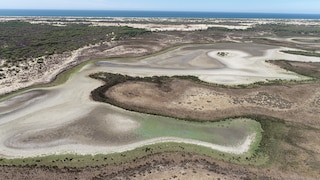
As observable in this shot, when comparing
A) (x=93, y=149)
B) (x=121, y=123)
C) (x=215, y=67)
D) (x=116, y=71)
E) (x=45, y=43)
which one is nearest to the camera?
(x=93, y=149)

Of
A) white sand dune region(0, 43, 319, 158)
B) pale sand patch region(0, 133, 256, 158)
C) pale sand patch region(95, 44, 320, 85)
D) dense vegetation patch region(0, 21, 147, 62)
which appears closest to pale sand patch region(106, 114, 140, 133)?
white sand dune region(0, 43, 319, 158)

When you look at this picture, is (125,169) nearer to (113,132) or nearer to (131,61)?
(113,132)

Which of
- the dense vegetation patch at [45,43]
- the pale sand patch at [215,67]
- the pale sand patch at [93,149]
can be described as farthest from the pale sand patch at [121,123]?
the dense vegetation patch at [45,43]

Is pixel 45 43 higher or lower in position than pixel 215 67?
higher

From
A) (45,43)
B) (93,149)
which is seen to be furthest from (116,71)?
(45,43)

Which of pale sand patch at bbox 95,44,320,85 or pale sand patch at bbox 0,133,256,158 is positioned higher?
pale sand patch at bbox 95,44,320,85

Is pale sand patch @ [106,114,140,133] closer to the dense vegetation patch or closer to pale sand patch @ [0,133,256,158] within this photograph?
pale sand patch @ [0,133,256,158]

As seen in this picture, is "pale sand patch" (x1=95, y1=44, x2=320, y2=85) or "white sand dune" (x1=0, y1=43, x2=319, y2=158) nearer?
"white sand dune" (x1=0, y1=43, x2=319, y2=158)

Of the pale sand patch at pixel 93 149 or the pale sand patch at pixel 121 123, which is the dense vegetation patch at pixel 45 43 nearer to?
the pale sand patch at pixel 121 123

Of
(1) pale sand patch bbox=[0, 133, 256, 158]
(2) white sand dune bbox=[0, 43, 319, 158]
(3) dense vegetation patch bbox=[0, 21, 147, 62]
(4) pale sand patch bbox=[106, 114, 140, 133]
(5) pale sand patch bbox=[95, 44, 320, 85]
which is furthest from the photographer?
(3) dense vegetation patch bbox=[0, 21, 147, 62]

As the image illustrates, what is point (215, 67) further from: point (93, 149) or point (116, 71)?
point (93, 149)

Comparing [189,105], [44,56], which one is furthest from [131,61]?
[189,105]
